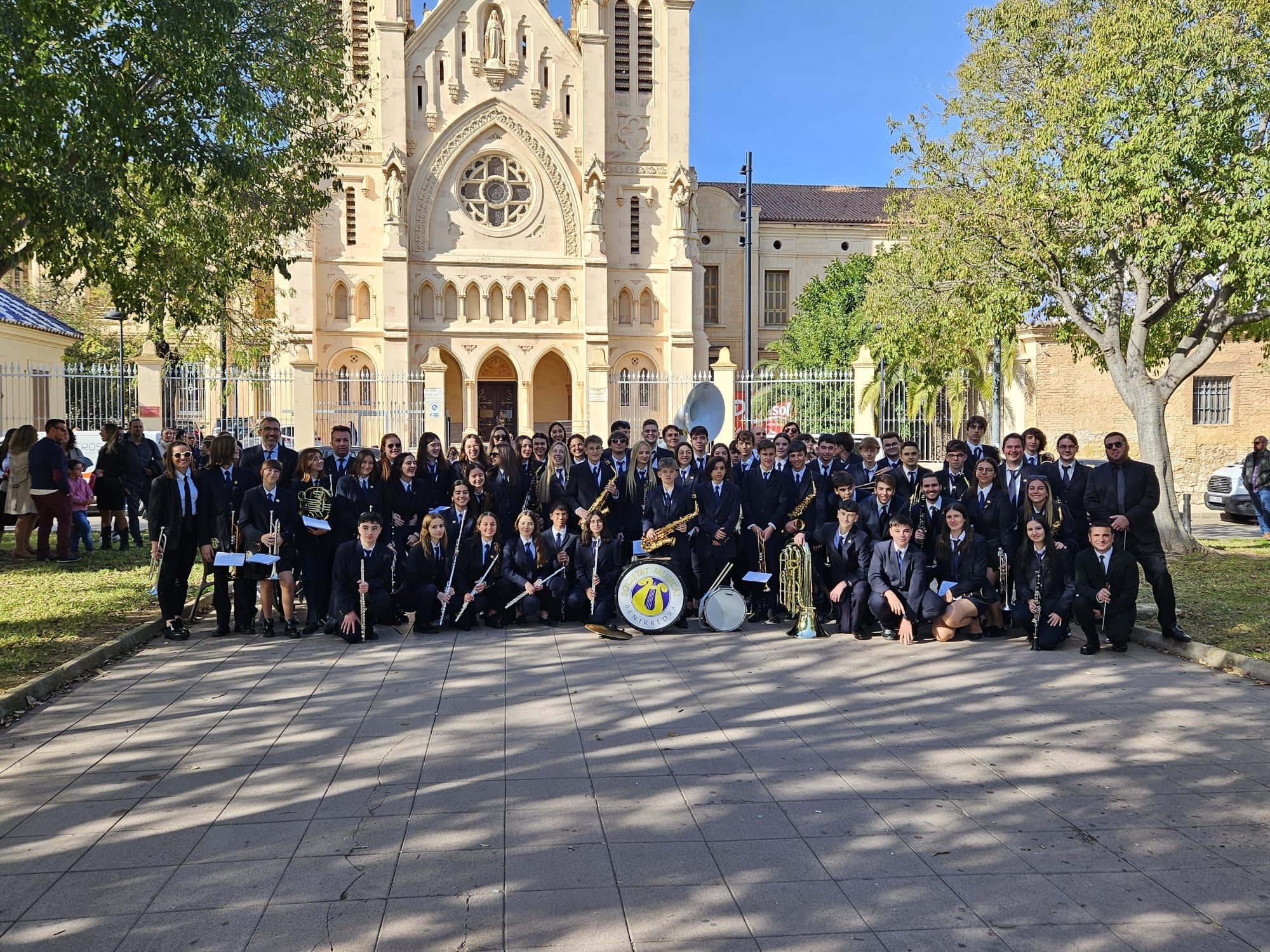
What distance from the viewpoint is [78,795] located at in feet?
18.1

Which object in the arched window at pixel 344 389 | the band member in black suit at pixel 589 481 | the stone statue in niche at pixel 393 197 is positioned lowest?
the band member in black suit at pixel 589 481

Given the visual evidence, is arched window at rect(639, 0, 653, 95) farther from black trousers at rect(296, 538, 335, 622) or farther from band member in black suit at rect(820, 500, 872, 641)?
black trousers at rect(296, 538, 335, 622)

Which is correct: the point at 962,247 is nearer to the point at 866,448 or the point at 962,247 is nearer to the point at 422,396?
the point at 866,448

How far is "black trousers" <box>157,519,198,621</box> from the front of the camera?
9.65 meters

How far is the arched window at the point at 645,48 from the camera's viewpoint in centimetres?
4309

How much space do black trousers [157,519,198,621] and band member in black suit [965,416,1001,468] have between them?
7.59 m

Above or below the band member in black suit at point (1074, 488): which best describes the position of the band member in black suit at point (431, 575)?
below

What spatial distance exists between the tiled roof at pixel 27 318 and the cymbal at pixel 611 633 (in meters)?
21.0

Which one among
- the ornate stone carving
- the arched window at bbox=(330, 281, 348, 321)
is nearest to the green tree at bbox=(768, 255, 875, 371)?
the ornate stone carving

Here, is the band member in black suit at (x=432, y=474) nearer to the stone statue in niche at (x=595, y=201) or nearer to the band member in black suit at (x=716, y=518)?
the band member in black suit at (x=716, y=518)

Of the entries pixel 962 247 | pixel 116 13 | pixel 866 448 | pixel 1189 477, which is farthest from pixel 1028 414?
pixel 116 13

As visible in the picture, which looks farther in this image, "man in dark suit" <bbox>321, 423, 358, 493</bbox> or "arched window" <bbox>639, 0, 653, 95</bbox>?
"arched window" <bbox>639, 0, 653, 95</bbox>

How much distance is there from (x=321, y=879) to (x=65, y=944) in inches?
37.1

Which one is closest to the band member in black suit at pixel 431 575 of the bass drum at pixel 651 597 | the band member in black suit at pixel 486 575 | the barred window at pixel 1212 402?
the band member in black suit at pixel 486 575
